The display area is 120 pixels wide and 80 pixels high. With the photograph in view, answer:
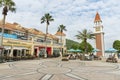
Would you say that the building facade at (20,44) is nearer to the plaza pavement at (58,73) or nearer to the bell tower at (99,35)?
the plaza pavement at (58,73)

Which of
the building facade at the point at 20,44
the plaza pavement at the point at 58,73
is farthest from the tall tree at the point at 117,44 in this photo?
the plaza pavement at the point at 58,73

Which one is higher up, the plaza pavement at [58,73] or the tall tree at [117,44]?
the tall tree at [117,44]

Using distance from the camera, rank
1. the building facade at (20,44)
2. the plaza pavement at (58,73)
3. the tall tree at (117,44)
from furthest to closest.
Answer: the tall tree at (117,44), the building facade at (20,44), the plaza pavement at (58,73)

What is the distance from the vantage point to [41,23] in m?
44.8

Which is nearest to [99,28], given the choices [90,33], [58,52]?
[58,52]

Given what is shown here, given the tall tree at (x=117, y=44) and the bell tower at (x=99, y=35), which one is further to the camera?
the tall tree at (x=117, y=44)

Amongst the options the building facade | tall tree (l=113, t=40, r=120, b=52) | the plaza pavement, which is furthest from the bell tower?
the plaza pavement

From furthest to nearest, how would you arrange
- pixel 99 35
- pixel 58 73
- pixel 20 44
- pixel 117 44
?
pixel 117 44, pixel 99 35, pixel 20 44, pixel 58 73

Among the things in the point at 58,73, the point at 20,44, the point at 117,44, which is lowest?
the point at 58,73

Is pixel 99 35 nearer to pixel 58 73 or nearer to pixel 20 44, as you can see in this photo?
pixel 20 44

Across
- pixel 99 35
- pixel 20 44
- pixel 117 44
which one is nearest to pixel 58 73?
pixel 20 44

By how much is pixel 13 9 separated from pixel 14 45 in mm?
8965

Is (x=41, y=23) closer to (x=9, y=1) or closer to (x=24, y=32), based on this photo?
(x=24, y=32)

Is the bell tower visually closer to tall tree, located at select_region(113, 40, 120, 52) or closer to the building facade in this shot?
tall tree, located at select_region(113, 40, 120, 52)
